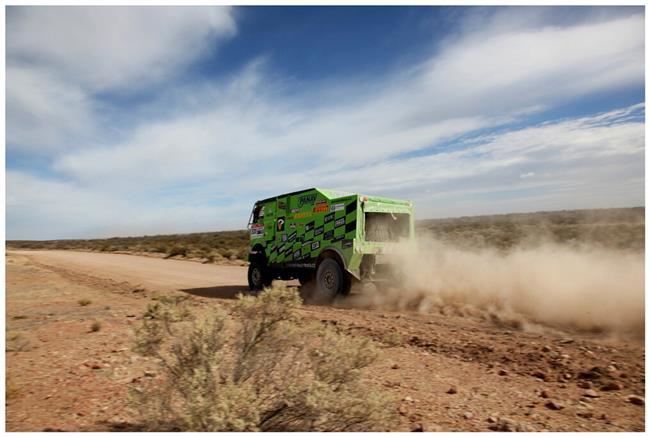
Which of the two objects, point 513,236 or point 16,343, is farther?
point 513,236

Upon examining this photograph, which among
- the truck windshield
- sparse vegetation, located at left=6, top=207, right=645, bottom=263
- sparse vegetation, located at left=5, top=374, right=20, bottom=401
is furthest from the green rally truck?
sparse vegetation, located at left=5, top=374, right=20, bottom=401

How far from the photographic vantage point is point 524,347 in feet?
17.6

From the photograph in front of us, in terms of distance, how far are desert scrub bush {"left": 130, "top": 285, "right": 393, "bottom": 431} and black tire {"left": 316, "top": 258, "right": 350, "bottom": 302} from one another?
5.83m

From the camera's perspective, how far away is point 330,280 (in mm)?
9680

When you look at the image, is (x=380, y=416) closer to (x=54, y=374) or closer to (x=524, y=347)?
(x=524, y=347)

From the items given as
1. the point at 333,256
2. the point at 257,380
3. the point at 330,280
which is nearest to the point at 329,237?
the point at 333,256

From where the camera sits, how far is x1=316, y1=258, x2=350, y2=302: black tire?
370 inches

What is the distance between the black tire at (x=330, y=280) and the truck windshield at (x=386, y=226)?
1.09 m

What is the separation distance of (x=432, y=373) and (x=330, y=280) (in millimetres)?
5141

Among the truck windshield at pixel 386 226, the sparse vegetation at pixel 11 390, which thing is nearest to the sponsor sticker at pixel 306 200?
the truck windshield at pixel 386 226

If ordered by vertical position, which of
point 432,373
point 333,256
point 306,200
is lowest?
point 432,373

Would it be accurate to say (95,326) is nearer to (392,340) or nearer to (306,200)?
(392,340)

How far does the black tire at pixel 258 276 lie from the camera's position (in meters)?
11.8

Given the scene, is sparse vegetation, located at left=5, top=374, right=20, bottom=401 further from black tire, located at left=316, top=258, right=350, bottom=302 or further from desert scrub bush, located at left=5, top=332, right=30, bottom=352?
black tire, located at left=316, top=258, right=350, bottom=302
